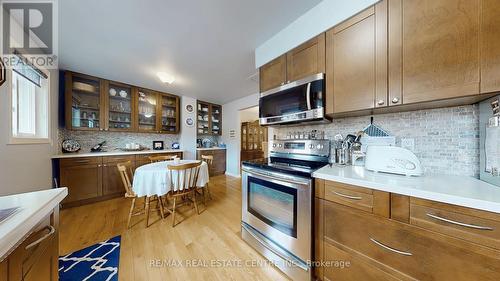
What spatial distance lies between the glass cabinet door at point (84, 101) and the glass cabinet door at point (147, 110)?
0.67 meters

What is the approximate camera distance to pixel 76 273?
1342 mm

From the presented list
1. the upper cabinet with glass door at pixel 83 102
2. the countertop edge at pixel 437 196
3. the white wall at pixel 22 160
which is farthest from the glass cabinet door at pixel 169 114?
the countertop edge at pixel 437 196

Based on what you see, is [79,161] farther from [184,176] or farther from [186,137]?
[186,137]

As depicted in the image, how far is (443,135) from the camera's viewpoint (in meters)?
1.18

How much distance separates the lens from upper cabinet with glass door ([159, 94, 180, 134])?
13.3 feet

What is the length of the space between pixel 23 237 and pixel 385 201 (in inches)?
61.4

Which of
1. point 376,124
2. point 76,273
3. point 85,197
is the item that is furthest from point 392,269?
point 85,197

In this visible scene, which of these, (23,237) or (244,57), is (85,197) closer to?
(23,237)

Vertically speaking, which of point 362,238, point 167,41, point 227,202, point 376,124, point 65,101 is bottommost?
point 227,202

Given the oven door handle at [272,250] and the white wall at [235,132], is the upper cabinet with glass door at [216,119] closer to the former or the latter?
the white wall at [235,132]

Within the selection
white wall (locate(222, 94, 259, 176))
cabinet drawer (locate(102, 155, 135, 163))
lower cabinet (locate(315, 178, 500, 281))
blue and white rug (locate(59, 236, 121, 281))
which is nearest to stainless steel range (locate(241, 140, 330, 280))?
lower cabinet (locate(315, 178, 500, 281))

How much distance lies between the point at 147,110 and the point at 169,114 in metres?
0.54

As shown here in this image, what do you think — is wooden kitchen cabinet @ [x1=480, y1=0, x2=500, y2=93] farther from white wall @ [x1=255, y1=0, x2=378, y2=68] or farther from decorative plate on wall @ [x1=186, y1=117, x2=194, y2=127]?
decorative plate on wall @ [x1=186, y1=117, x2=194, y2=127]

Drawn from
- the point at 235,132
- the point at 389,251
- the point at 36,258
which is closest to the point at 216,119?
the point at 235,132
